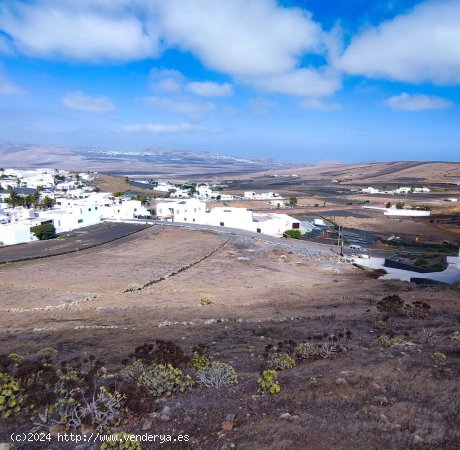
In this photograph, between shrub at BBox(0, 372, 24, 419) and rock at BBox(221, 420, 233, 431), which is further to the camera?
shrub at BBox(0, 372, 24, 419)

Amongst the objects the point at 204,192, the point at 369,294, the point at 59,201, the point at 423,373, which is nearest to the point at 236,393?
the point at 423,373

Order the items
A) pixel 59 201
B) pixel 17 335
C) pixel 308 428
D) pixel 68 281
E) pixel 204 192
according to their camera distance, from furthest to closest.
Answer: pixel 204 192 < pixel 59 201 < pixel 68 281 < pixel 17 335 < pixel 308 428

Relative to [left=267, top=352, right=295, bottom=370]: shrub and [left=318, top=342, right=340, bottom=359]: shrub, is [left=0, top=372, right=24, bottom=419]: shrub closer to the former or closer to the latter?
[left=267, top=352, right=295, bottom=370]: shrub

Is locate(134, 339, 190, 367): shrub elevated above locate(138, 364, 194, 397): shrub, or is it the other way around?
locate(138, 364, 194, 397): shrub

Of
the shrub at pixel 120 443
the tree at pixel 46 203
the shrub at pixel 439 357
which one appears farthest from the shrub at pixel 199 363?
the tree at pixel 46 203

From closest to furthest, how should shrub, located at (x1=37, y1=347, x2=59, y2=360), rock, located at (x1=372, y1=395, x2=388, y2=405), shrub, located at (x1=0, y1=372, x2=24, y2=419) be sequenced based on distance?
1. rock, located at (x1=372, y1=395, x2=388, y2=405)
2. shrub, located at (x1=0, y1=372, x2=24, y2=419)
3. shrub, located at (x1=37, y1=347, x2=59, y2=360)

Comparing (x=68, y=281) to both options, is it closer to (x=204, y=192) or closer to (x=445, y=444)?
(x=445, y=444)

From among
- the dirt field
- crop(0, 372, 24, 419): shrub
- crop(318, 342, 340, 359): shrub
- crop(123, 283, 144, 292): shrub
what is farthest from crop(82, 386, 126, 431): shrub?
crop(123, 283, 144, 292): shrub

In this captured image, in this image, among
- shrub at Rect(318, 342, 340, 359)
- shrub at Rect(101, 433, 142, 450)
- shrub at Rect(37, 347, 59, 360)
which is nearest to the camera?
shrub at Rect(101, 433, 142, 450)
